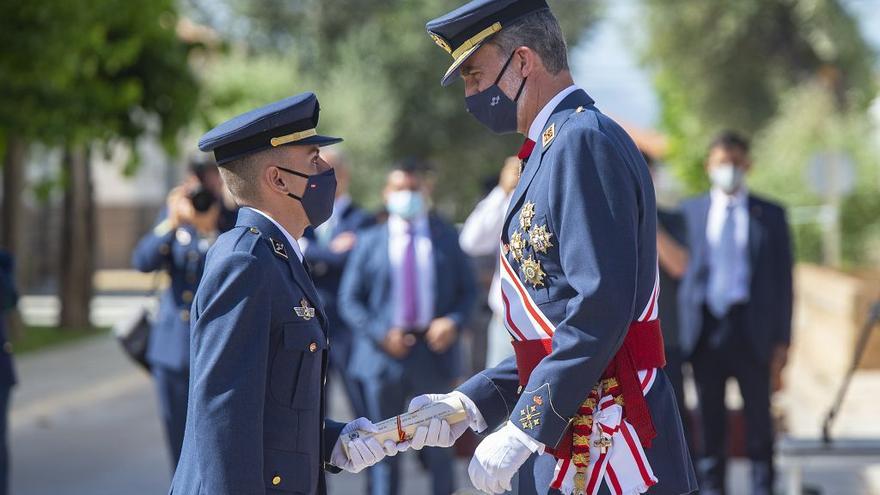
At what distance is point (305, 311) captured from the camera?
3.51 m

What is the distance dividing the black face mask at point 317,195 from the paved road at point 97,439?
4.94m

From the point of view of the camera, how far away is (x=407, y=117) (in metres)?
36.7

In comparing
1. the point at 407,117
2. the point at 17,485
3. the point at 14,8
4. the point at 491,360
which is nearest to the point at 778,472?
the point at 491,360

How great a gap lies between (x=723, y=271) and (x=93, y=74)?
9870 millimetres

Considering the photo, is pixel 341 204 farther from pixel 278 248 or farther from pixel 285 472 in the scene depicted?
pixel 285 472

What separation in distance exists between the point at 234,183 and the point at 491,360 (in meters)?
4.13

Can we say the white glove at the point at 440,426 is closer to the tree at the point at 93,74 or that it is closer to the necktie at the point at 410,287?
the necktie at the point at 410,287

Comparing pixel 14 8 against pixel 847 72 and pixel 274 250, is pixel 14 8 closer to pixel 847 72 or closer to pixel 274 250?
pixel 274 250

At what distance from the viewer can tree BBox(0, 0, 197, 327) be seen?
11750mm

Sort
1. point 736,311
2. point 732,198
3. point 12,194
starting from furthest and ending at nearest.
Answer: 1. point 12,194
2. point 732,198
3. point 736,311

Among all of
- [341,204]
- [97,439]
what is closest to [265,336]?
[341,204]

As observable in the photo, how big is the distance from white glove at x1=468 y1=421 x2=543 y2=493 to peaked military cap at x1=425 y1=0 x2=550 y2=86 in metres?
1.03

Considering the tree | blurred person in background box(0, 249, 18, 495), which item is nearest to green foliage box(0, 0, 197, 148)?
the tree

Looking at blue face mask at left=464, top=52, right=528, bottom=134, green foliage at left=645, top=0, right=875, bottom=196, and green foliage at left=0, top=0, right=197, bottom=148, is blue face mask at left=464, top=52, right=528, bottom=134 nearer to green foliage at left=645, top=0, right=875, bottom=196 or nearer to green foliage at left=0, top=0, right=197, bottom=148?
green foliage at left=0, top=0, right=197, bottom=148
